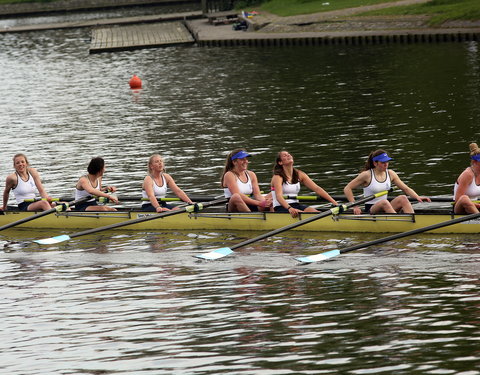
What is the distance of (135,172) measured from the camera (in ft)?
90.5

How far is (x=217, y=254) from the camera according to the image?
18766 millimetres

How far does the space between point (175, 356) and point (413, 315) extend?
12.4 feet

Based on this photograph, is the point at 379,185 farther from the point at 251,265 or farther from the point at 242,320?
the point at 242,320

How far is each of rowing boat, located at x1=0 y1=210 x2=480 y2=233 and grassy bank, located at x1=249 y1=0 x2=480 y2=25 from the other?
34.3 meters

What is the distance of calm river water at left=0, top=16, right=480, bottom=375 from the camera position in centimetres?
1384

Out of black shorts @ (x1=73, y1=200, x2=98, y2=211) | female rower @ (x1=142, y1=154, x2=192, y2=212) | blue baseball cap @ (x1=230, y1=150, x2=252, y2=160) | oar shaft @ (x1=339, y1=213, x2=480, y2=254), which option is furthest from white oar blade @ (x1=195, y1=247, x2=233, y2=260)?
black shorts @ (x1=73, y1=200, x2=98, y2=211)

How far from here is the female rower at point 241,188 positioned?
67.3 feet

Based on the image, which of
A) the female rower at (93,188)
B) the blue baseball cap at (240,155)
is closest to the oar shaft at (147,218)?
the female rower at (93,188)

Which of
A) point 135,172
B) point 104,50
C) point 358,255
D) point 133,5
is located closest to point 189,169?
point 135,172

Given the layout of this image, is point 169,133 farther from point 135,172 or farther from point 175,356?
point 175,356

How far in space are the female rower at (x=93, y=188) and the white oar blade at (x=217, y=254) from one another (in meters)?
3.76

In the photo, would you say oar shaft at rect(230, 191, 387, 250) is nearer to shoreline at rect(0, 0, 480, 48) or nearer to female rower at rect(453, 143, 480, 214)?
female rower at rect(453, 143, 480, 214)

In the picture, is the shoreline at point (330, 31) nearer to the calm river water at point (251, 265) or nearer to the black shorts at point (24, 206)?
the calm river water at point (251, 265)

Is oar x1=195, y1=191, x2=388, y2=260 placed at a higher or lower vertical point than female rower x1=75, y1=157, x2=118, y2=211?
lower
